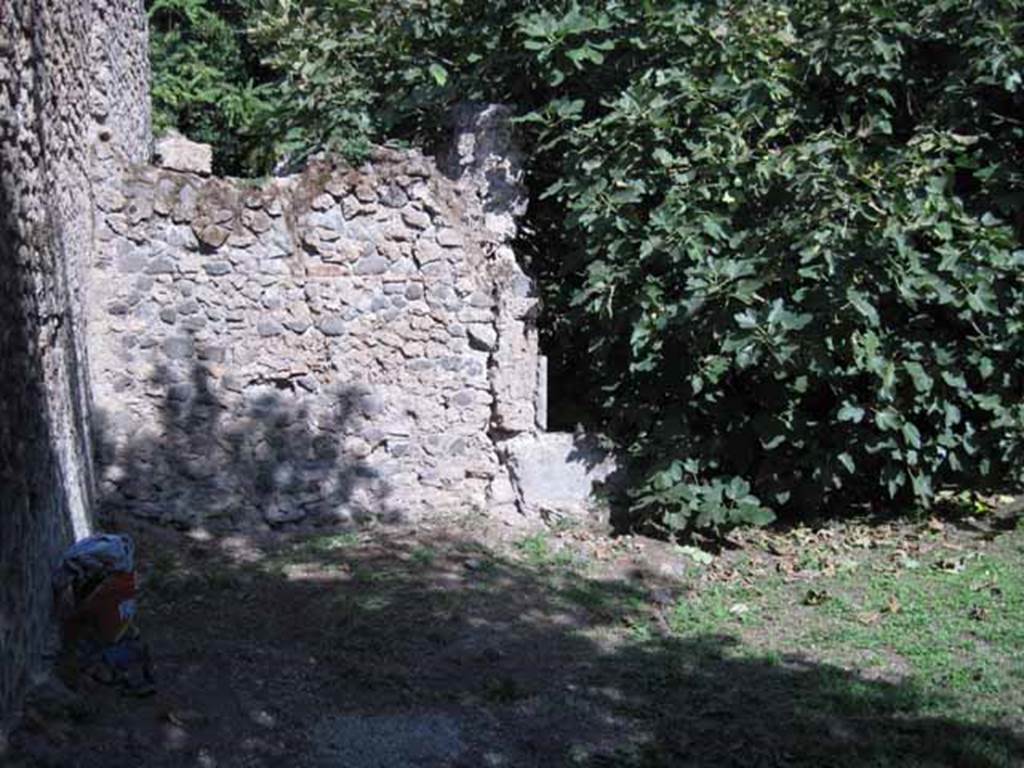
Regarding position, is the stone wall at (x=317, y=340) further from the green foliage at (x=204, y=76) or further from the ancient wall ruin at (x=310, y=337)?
the green foliage at (x=204, y=76)

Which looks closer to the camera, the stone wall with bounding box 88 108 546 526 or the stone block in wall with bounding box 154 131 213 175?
the stone wall with bounding box 88 108 546 526

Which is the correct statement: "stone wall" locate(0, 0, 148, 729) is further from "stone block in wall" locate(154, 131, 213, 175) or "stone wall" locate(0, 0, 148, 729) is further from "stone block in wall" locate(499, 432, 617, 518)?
"stone block in wall" locate(499, 432, 617, 518)

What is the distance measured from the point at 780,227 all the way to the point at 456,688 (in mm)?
3023

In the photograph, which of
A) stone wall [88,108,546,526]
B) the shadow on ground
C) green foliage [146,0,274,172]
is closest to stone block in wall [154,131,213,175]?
stone wall [88,108,546,526]

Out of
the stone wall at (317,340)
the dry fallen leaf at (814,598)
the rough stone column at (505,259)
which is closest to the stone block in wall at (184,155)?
the stone wall at (317,340)

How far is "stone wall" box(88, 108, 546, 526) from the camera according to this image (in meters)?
6.88

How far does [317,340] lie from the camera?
23.3 ft

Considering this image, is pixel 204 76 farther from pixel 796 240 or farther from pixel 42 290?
pixel 42 290

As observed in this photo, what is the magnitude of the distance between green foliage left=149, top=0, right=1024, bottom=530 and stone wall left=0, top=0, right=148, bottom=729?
1787 mm

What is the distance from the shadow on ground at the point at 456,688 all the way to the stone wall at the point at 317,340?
0.71 m

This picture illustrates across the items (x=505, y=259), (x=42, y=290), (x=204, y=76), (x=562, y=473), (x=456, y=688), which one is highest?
(x=204, y=76)

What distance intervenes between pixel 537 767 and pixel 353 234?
372 cm

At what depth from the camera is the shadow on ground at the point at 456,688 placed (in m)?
4.16

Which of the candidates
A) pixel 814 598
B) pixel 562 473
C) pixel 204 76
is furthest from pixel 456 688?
pixel 204 76
